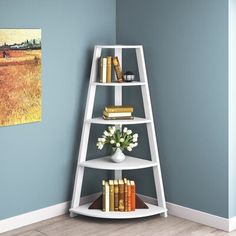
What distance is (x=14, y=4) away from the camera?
3736 millimetres

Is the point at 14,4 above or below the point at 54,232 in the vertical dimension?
above

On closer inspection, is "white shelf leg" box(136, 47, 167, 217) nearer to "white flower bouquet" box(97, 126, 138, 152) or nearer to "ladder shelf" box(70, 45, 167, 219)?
"ladder shelf" box(70, 45, 167, 219)

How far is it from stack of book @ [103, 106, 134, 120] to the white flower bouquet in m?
0.09

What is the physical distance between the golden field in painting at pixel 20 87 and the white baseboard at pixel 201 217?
122cm

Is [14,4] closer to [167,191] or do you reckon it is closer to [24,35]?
[24,35]

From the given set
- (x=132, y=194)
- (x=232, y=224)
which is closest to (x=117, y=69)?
(x=132, y=194)

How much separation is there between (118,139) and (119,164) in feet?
0.61

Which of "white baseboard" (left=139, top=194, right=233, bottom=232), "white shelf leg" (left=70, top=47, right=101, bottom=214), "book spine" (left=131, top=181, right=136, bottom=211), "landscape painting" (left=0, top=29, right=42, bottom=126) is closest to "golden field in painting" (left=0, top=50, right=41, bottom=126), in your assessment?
"landscape painting" (left=0, top=29, right=42, bottom=126)

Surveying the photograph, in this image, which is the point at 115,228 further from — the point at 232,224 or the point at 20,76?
the point at 20,76

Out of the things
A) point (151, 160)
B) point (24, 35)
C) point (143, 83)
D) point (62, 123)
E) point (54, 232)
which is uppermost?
point (24, 35)

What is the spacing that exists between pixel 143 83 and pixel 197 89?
43 centimetres

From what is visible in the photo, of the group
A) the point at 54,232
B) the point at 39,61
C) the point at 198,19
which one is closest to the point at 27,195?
the point at 54,232

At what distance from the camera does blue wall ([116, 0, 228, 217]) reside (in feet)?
12.5

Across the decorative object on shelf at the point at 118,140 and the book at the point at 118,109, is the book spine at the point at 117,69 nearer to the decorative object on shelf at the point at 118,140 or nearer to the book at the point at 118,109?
the book at the point at 118,109
